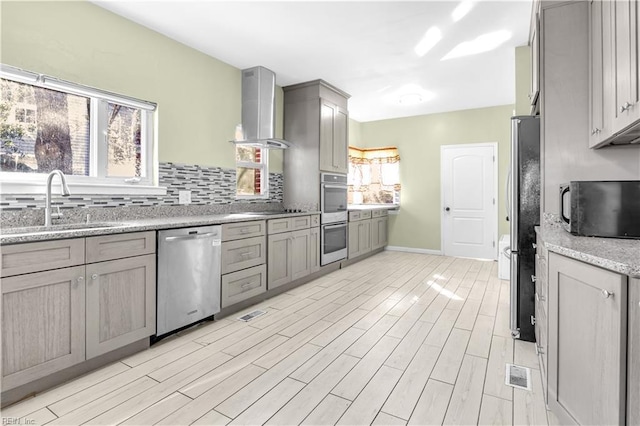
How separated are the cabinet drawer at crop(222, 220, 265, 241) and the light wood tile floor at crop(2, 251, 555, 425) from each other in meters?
0.73

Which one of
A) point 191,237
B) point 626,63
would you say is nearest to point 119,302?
point 191,237

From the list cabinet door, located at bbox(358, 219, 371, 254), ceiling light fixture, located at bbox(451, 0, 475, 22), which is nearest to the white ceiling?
ceiling light fixture, located at bbox(451, 0, 475, 22)

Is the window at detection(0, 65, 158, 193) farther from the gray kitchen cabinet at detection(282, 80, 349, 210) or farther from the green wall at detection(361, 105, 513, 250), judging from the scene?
the green wall at detection(361, 105, 513, 250)

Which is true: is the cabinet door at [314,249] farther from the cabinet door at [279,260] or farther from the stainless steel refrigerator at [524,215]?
the stainless steel refrigerator at [524,215]

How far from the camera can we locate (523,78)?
3.41 meters

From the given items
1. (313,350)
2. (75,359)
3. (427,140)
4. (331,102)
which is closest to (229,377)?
(313,350)

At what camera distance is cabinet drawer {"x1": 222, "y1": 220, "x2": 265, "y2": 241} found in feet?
9.89

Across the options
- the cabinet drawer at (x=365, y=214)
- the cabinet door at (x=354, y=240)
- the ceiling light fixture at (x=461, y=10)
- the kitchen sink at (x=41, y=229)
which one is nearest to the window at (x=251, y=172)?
the cabinet door at (x=354, y=240)

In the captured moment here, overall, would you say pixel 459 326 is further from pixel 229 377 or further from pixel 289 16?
pixel 289 16

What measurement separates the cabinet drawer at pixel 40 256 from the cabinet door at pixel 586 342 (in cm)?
252

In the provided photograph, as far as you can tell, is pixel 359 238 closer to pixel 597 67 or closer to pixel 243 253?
pixel 243 253

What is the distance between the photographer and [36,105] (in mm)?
2436

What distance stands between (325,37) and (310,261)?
2537 mm

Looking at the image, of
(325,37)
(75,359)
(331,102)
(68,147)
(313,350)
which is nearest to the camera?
(75,359)
